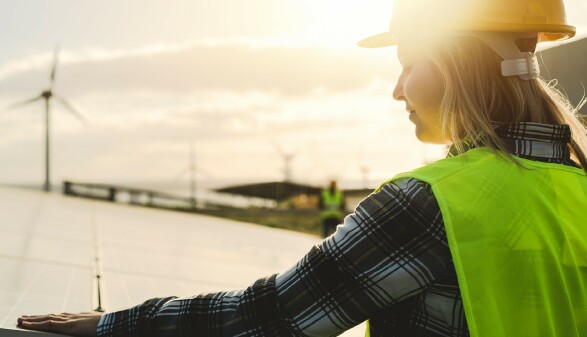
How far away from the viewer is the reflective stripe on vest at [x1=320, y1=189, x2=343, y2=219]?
54.0ft

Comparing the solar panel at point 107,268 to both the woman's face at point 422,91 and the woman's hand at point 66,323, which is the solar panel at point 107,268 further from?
the woman's face at point 422,91

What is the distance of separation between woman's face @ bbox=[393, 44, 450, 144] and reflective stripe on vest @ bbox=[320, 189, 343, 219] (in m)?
14.9

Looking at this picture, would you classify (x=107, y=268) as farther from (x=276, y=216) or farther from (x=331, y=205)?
(x=276, y=216)

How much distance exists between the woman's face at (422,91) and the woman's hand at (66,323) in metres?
0.91

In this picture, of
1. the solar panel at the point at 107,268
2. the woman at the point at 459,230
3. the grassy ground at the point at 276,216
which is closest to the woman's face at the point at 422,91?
the woman at the point at 459,230

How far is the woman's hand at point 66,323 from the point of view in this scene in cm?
159

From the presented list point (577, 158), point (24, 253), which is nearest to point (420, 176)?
point (577, 158)

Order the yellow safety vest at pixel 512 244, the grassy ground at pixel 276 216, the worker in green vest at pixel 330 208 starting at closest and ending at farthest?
1. the yellow safety vest at pixel 512 244
2. the worker in green vest at pixel 330 208
3. the grassy ground at pixel 276 216

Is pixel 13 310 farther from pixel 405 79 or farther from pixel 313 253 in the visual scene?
pixel 405 79

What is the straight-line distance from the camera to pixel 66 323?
1.61m

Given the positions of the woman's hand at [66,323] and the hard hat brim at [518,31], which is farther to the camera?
the woman's hand at [66,323]

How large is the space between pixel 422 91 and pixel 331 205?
15181 millimetres

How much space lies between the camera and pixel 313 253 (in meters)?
1.29

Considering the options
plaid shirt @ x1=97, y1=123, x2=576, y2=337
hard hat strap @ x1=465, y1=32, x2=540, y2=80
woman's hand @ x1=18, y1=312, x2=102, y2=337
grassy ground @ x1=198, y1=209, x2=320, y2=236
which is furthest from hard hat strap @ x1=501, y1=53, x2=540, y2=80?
grassy ground @ x1=198, y1=209, x2=320, y2=236
